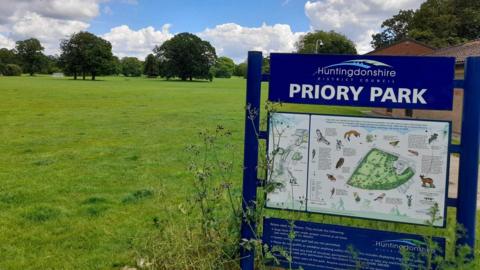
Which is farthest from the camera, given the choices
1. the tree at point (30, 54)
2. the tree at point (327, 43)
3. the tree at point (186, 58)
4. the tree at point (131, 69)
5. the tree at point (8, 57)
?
the tree at point (131, 69)

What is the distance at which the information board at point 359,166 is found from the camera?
3.32 meters

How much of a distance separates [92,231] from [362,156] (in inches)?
133

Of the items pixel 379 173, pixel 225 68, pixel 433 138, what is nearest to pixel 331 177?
pixel 379 173

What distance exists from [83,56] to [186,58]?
69.9 ft

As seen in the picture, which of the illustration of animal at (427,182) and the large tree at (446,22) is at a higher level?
the large tree at (446,22)

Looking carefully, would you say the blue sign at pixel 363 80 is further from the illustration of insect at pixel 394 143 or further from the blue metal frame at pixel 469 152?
the illustration of insect at pixel 394 143

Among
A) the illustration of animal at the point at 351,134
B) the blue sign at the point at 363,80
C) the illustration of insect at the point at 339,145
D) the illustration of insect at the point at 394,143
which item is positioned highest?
the blue sign at the point at 363,80

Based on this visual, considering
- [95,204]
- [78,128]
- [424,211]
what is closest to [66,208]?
[95,204]

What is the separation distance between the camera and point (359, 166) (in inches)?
138

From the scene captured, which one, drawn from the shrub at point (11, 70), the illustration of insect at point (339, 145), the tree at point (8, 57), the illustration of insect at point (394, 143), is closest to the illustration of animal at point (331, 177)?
the illustration of insect at point (339, 145)

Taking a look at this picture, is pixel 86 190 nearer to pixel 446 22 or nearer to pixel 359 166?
pixel 359 166

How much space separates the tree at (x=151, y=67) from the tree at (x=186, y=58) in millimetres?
8290

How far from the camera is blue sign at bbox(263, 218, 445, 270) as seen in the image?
11.1 ft

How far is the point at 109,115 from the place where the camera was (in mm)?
20547
